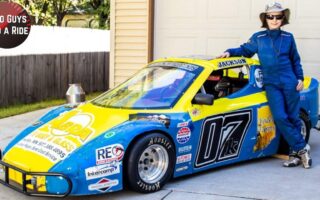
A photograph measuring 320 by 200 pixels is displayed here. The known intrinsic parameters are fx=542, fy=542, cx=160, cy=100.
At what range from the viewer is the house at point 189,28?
8852mm

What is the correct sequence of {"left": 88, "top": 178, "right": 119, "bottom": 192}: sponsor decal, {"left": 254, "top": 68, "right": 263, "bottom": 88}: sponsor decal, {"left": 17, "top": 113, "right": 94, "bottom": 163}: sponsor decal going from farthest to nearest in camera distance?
{"left": 254, "top": 68, "right": 263, "bottom": 88}: sponsor decal < {"left": 17, "top": 113, "right": 94, "bottom": 163}: sponsor decal < {"left": 88, "top": 178, "right": 119, "bottom": 192}: sponsor decal

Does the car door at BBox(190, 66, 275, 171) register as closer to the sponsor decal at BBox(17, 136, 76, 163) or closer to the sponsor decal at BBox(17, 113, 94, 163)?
the sponsor decal at BBox(17, 113, 94, 163)

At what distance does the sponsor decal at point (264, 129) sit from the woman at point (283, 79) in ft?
0.31

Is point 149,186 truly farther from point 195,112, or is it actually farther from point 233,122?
point 233,122

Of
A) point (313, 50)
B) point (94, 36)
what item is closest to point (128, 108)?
point (313, 50)

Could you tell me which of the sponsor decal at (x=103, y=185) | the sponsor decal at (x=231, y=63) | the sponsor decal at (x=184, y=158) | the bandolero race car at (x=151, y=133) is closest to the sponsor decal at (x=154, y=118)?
the bandolero race car at (x=151, y=133)

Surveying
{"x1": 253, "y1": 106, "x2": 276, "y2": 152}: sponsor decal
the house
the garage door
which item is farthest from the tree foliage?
{"x1": 253, "y1": 106, "x2": 276, "y2": 152}: sponsor decal

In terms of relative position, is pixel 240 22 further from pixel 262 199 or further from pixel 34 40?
pixel 34 40

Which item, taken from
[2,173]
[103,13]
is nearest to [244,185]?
[2,173]

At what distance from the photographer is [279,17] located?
247 inches

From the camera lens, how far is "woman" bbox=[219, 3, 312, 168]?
247 inches

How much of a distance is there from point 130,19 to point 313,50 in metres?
3.50

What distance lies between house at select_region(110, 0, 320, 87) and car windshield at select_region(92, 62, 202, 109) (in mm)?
3386

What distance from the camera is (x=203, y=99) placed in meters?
5.64
